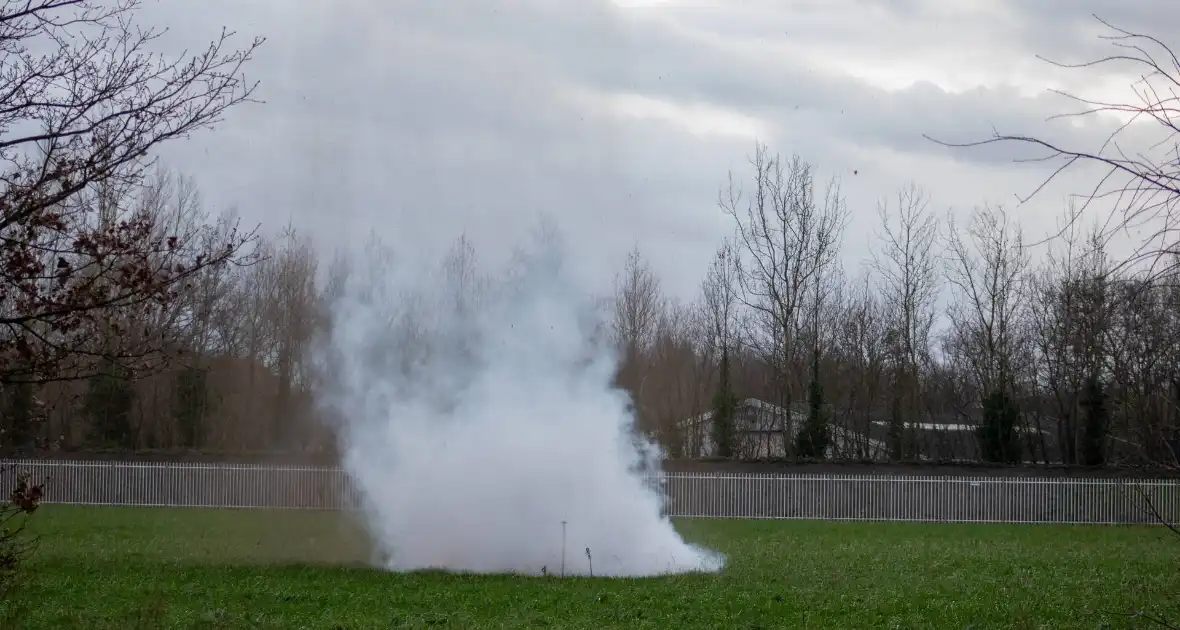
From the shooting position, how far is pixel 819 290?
45.7 meters

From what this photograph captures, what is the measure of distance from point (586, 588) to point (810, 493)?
20.4 metres

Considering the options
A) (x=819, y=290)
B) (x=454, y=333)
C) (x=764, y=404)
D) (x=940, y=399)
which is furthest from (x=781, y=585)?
(x=940, y=399)

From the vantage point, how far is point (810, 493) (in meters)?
35.5

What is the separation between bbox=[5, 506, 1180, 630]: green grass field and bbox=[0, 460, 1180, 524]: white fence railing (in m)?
8.79

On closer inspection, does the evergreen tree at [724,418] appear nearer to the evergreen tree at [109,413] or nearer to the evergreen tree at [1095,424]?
the evergreen tree at [1095,424]

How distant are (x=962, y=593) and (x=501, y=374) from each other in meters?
8.45

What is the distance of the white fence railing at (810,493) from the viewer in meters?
34.7

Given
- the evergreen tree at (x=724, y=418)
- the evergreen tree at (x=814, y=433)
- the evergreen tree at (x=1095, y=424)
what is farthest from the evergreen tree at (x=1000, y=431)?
the evergreen tree at (x=724, y=418)

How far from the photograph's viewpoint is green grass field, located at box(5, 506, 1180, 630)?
45.1ft

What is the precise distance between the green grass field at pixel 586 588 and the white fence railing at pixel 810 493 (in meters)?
8.79

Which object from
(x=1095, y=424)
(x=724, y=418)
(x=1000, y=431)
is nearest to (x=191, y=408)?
(x=724, y=418)

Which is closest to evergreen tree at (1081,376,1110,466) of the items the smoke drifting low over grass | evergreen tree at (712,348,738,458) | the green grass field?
evergreen tree at (712,348,738,458)

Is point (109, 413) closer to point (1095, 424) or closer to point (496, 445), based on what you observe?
point (496, 445)

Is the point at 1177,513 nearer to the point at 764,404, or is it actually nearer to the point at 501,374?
the point at 764,404
